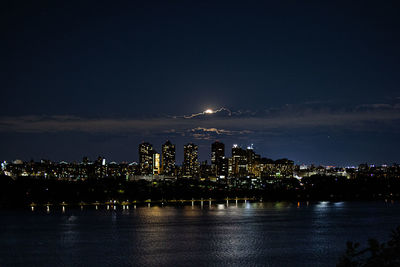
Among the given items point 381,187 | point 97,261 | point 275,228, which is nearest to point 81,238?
point 97,261

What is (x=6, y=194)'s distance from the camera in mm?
118562

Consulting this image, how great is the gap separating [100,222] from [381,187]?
388ft

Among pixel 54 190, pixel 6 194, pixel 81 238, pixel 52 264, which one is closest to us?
pixel 52 264

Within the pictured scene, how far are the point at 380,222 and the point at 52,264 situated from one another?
4666 cm

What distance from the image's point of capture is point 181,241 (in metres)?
52.0

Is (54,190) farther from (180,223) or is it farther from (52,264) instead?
(52,264)

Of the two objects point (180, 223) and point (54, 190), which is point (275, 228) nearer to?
point (180, 223)

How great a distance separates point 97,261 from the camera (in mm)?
40719

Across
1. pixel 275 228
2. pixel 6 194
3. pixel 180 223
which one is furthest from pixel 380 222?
pixel 6 194

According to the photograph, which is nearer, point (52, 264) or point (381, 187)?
point (52, 264)

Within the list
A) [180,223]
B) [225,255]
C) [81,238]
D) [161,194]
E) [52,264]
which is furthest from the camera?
[161,194]

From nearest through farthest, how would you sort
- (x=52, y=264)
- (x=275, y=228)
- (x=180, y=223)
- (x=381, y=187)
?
(x=52, y=264), (x=275, y=228), (x=180, y=223), (x=381, y=187)

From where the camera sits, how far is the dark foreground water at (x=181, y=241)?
41406mm

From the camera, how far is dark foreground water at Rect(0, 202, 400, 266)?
41.4m
